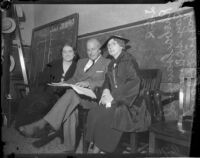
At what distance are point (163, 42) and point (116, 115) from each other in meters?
0.93

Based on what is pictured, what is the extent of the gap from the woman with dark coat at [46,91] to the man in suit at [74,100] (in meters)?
0.06

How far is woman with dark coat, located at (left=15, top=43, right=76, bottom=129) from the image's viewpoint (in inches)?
97.6

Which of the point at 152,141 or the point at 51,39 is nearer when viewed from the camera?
the point at 152,141

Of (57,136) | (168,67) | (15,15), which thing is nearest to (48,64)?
(15,15)

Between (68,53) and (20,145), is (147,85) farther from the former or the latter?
(20,145)

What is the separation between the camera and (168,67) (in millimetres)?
2477

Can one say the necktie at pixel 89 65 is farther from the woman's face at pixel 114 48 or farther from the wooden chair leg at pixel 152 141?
the wooden chair leg at pixel 152 141

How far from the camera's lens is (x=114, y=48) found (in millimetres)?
2494

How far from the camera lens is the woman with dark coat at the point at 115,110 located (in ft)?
7.92

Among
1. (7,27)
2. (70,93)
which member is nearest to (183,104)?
(70,93)

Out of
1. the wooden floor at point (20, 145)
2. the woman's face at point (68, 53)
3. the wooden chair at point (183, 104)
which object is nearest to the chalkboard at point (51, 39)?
the woman's face at point (68, 53)

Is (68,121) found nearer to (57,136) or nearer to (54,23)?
(57,136)

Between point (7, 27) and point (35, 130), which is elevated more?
point (7, 27)

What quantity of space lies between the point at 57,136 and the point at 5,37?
122cm
